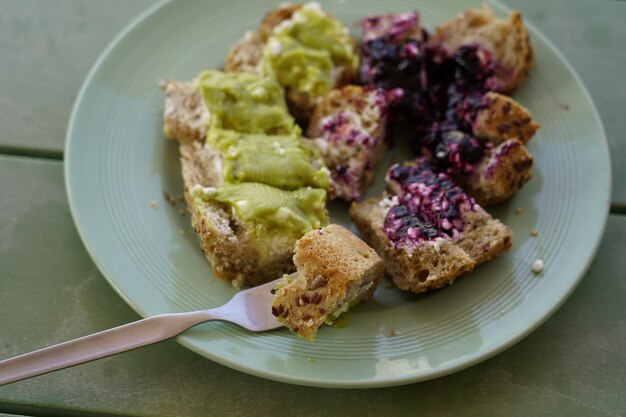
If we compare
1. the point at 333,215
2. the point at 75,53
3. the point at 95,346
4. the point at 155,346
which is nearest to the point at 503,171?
the point at 333,215

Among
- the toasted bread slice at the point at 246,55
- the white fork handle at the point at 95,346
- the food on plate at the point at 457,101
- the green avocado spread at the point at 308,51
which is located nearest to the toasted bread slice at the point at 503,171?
the food on plate at the point at 457,101

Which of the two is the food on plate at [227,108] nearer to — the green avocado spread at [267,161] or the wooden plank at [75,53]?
the green avocado spread at [267,161]

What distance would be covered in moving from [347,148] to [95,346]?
54.3 inches

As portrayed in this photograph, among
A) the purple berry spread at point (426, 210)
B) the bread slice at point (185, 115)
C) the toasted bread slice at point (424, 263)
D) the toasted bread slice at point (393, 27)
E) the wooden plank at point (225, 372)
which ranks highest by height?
the toasted bread slice at point (393, 27)

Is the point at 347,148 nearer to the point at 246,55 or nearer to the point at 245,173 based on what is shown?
the point at 245,173

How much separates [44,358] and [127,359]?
382 mm

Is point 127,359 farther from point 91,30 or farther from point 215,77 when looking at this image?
point 91,30

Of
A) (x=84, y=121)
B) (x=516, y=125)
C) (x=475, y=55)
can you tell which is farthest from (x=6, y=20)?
(x=516, y=125)

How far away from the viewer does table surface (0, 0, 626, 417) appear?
243 cm

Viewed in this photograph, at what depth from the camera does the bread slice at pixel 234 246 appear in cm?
253

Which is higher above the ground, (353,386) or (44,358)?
(44,358)

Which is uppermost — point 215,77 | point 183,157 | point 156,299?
point 215,77

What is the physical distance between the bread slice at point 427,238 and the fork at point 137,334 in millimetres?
525

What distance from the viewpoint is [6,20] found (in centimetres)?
358
